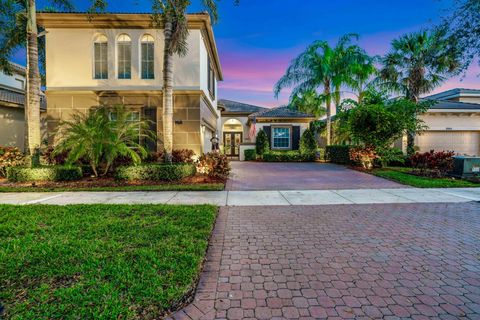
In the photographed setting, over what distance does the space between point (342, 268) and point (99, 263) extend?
3.05 metres

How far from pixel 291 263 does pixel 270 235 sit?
101 cm

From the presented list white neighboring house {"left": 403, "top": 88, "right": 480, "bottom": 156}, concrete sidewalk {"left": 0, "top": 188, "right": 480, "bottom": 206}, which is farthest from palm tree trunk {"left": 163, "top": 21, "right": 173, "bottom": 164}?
white neighboring house {"left": 403, "top": 88, "right": 480, "bottom": 156}

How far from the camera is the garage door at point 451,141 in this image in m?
17.0

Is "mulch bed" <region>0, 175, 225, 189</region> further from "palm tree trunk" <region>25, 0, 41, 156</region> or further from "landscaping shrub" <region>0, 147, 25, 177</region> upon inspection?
"palm tree trunk" <region>25, 0, 41, 156</region>

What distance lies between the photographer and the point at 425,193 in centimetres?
768

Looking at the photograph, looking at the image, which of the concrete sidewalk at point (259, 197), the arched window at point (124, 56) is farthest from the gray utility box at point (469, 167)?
the arched window at point (124, 56)

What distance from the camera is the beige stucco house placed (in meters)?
16.9

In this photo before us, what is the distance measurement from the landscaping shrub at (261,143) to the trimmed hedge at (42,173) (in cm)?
1353

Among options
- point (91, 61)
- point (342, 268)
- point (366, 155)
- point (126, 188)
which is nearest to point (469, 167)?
point (366, 155)

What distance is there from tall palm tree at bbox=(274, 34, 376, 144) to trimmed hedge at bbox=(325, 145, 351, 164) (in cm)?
111

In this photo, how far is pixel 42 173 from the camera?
9.05 meters

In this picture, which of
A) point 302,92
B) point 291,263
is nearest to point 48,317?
point 291,263

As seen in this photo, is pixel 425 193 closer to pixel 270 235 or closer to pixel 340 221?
pixel 340 221

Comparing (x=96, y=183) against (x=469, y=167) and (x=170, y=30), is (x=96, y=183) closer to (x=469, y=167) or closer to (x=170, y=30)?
(x=170, y=30)
